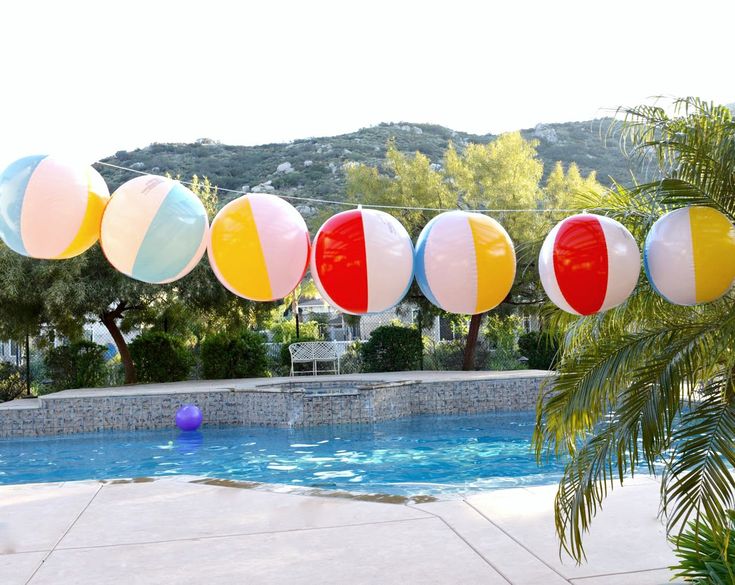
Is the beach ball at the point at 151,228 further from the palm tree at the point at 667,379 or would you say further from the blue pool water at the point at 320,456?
the blue pool water at the point at 320,456

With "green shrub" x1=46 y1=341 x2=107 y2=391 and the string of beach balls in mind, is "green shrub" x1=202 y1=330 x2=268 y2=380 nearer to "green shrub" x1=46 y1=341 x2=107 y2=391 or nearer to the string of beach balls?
"green shrub" x1=46 y1=341 x2=107 y2=391

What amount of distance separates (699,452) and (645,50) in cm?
726

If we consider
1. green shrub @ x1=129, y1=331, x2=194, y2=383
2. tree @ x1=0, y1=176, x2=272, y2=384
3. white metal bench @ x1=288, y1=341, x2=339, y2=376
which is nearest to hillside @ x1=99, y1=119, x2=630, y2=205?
white metal bench @ x1=288, y1=341, x2=339, y2=376

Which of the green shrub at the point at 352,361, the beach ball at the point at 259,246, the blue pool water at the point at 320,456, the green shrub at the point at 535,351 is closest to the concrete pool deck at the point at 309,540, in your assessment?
the beach ball at the point at 259,246

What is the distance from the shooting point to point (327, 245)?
11.4 feet

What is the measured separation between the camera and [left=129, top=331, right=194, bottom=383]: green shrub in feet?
51.9

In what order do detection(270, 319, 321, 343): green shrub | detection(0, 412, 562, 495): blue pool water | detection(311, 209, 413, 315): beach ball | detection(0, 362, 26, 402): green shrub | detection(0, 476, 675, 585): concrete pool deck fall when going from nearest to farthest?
detection(311, 209, 413, 315): beach ball → detection(0, 476, 675, 585): concrete pool deck → detection(0, 412, 562, 495): blue pool water → detection(0, 362, 26, 402): green shrub → detection(270, 319, 321, 343): green shrub

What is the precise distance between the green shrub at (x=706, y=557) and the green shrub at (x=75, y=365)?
45.6 ft

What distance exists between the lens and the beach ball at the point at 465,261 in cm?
349

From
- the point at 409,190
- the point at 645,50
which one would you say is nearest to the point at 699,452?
the point at 645,50

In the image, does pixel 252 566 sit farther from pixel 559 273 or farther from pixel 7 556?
pixel 559 273

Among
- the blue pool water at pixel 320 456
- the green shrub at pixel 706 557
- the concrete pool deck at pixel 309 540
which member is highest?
the green shrub at pixel 706 557

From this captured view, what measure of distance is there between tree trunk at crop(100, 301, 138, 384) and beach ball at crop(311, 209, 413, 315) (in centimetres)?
1223

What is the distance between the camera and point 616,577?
383 cm
